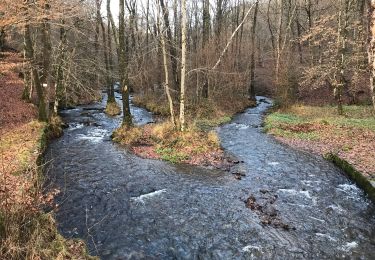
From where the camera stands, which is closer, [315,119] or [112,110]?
[315,119]

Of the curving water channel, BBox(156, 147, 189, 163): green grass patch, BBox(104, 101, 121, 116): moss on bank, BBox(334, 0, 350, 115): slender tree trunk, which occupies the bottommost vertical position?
the curving water channel

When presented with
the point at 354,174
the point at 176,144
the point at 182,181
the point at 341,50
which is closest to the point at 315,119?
the point at 341,50

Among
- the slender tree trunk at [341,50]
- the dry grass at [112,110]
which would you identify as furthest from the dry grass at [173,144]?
the slender tree trunk at [341,50]

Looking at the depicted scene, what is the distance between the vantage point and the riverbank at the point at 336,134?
13.2 m

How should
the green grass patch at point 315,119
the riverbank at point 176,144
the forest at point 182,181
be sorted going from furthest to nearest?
the green grass patch at point 315,119
the riverbank at point 176,144
the forest at point 182,181

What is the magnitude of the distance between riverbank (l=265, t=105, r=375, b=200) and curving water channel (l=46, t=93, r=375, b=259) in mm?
666

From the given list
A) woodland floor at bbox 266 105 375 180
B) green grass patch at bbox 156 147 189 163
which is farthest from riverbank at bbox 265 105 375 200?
green grass patch at bbox 156 147 189 163

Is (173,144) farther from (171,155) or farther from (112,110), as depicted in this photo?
(112,110)

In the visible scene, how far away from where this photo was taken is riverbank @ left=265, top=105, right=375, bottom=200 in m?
13.2

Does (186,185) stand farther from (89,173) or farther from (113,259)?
(113,259)

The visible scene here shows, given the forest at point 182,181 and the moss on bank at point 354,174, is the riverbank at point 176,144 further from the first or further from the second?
the moss on bank at point 354,174

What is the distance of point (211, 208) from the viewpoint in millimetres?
9789

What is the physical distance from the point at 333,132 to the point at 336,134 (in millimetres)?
466

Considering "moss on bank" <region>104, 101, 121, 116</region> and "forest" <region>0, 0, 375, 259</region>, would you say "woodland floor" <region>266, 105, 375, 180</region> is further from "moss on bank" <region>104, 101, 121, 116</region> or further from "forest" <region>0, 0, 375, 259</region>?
"moss on bank" <region>104, 101, 121, 116</region>
